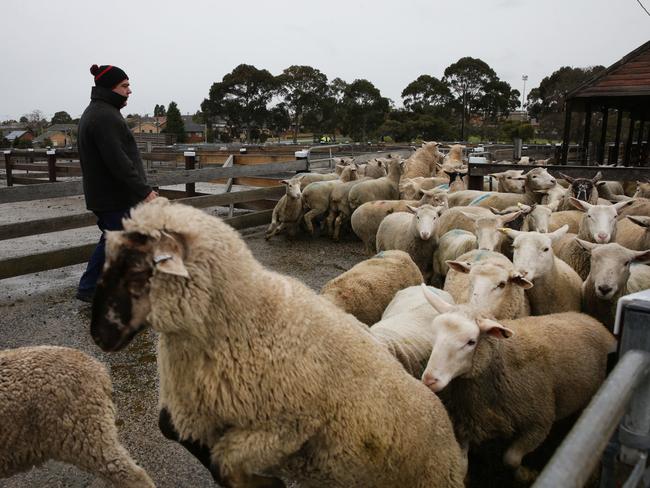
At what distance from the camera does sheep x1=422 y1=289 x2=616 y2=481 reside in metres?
2.72

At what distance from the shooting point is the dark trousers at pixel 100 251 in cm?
473

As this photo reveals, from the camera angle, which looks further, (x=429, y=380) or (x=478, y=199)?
(x=478, y=199)

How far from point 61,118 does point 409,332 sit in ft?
342

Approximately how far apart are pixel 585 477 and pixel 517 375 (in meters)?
2.12

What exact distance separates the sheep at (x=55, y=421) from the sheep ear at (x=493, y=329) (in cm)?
196

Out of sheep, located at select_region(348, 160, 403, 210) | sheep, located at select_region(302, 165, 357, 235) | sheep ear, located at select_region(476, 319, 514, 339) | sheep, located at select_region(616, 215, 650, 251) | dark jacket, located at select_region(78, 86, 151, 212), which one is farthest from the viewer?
sheep, located at select_region(302, 165, 357, 235)

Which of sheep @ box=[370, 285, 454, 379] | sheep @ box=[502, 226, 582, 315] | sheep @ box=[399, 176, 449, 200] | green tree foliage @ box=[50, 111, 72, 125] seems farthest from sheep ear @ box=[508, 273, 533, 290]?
green tree foliage @ box=[50, 111, 72, 125]

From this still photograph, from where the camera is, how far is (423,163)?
12.8 meters

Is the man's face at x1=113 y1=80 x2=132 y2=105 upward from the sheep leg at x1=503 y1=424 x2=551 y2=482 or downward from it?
upward

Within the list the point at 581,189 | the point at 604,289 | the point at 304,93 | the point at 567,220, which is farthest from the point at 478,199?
the point at 304,93

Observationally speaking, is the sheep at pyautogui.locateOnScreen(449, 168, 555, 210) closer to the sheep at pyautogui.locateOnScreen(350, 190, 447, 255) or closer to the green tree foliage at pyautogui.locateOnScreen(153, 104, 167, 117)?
the sheep at pyautogui.locateOnScreen(350, 190, 447, 255)

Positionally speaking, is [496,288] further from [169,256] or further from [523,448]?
[169,256]

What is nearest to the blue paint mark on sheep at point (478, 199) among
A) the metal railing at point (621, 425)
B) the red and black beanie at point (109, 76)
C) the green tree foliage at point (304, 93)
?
the red and black beanie at point (109, 76)

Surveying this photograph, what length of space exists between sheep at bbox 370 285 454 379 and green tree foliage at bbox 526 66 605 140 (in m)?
46.7
